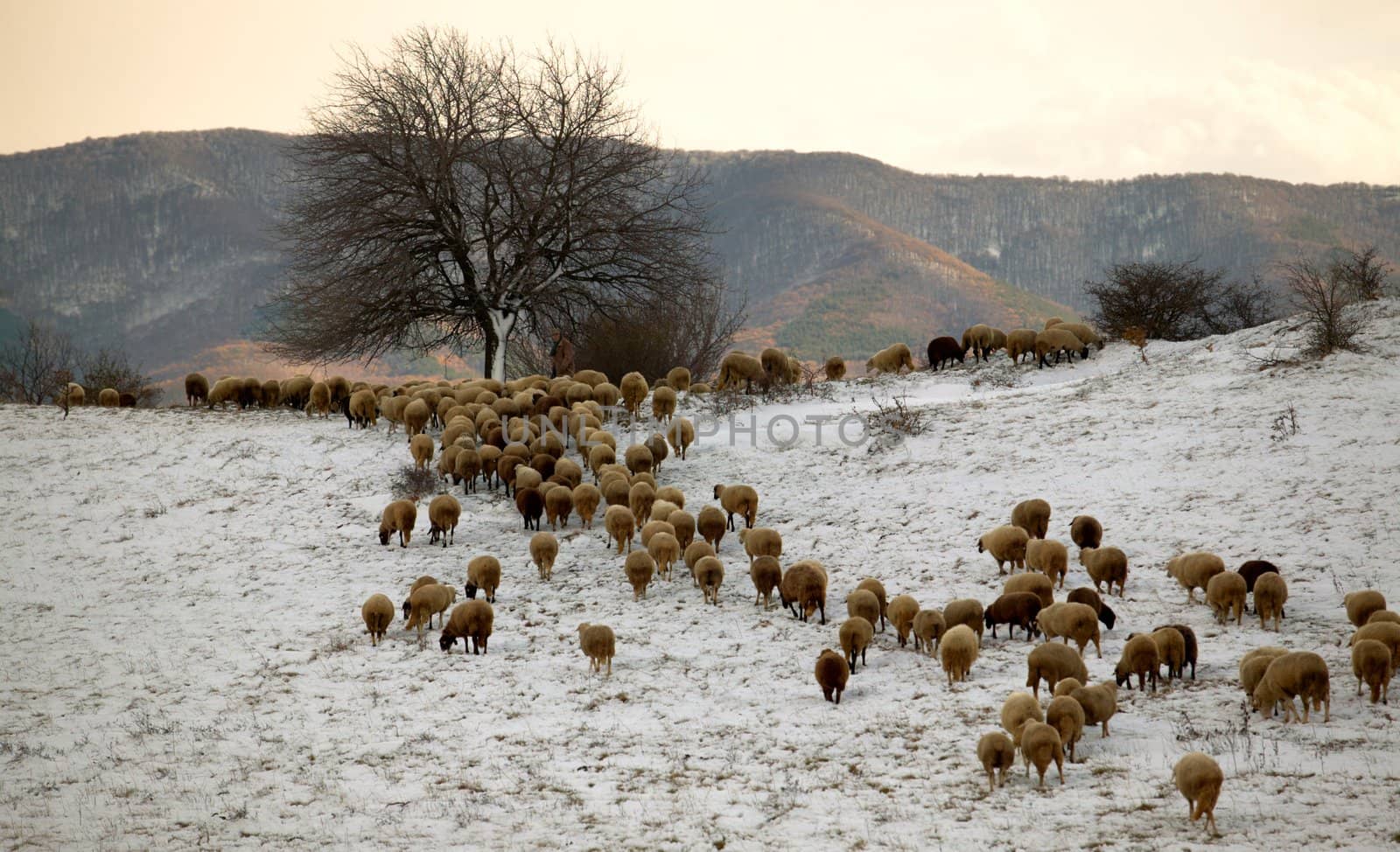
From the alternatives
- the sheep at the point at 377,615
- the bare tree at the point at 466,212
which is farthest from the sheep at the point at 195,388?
the sheep at the point at 377,615

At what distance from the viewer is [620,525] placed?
14.7 metres

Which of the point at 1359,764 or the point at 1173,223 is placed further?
the point at 1173,223

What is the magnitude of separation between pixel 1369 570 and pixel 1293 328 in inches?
419

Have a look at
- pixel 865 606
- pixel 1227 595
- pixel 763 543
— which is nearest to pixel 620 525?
pixel 763 543

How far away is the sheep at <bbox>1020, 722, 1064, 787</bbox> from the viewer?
24.6 ft

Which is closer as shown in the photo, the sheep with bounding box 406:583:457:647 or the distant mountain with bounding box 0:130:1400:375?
the sheep with bounding box 406:583:457:647

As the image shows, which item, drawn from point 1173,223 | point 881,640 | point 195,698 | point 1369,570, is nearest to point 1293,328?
point 1369,570

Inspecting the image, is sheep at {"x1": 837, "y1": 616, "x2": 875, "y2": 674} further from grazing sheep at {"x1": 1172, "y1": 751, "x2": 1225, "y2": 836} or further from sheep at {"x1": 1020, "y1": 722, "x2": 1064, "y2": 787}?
grazing sheep at {"x1": 1172, "y1": 751, "x2": 1225, "y2": 836}

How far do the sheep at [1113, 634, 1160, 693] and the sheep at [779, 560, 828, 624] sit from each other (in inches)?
144

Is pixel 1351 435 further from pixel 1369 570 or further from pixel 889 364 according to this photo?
pixel 889 364

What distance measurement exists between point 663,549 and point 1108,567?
18.3ft

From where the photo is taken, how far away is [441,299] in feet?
91.2

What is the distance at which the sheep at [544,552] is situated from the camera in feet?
45.6

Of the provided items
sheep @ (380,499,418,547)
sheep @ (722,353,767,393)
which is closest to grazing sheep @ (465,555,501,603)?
sheep @ (380,499,418,547)
